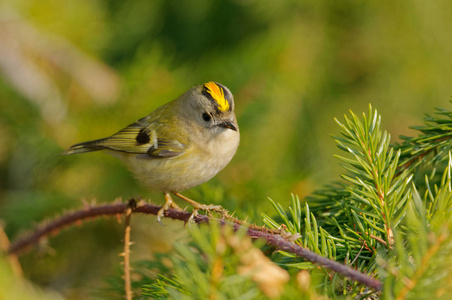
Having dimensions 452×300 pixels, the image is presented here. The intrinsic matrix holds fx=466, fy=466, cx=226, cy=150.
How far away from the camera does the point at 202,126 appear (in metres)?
2.21

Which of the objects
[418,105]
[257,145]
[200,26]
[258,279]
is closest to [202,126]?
[257,145]

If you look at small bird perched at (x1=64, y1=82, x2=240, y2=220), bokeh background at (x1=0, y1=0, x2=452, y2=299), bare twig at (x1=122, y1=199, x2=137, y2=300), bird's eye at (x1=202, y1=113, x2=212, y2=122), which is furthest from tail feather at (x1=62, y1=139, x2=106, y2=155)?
bare twig at (x1=122, y1=199, x2=137, y2=300)

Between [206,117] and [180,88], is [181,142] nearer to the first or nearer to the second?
[206,117]

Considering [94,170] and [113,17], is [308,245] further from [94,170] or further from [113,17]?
[113,17]

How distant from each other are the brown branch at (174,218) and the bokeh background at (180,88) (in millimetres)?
406

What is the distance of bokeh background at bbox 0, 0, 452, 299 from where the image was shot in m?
2.26

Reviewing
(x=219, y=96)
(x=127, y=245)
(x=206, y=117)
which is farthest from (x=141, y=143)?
(x=127, y=245)

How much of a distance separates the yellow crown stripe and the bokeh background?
0.33 m

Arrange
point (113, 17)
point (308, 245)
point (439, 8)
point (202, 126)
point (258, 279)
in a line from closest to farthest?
1. point (258, 279)
2. point (308, 245)
3. point (202, 126)
4. point (439, 8)
5. point (113, 17)

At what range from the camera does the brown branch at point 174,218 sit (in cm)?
90

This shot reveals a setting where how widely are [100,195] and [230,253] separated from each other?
1665 mm

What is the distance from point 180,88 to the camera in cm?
243

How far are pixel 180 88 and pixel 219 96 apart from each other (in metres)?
0.40

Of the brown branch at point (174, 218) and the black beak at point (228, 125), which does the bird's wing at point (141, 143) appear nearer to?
the black beak at point (228, 125)
